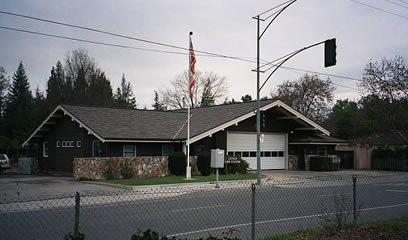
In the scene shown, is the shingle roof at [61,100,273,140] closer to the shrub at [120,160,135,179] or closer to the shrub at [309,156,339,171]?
the shrub at [120,160,135,179]

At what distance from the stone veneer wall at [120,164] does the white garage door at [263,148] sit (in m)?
4.86

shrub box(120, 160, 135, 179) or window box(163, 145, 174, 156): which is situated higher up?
window box(163, 145, 174, 156)

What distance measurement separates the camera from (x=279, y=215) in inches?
461

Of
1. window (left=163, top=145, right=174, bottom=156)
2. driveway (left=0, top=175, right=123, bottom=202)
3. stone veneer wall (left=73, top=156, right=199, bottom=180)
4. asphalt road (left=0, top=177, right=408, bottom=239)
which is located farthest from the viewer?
window (left=163, top=145, right=174, bottom=156)

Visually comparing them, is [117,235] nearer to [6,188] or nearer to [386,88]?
[386,88]

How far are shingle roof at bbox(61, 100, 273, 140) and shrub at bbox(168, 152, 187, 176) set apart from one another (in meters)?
1.77

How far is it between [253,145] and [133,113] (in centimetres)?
979

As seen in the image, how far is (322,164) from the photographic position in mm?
34781

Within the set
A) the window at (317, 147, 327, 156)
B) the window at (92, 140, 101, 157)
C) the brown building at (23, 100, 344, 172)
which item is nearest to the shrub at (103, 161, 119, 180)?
the brown building at (23, 100, 344, 172)

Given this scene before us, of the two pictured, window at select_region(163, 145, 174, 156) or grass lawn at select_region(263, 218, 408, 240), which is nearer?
grass lawn at select_region(263, 218, 408, 240)

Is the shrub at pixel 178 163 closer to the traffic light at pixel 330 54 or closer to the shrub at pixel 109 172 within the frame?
the shrub at pixel 109 172

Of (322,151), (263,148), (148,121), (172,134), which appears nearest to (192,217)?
(172,134)

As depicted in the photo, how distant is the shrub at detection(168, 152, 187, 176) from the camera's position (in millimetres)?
26938

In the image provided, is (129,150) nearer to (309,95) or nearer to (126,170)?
(126,170)
